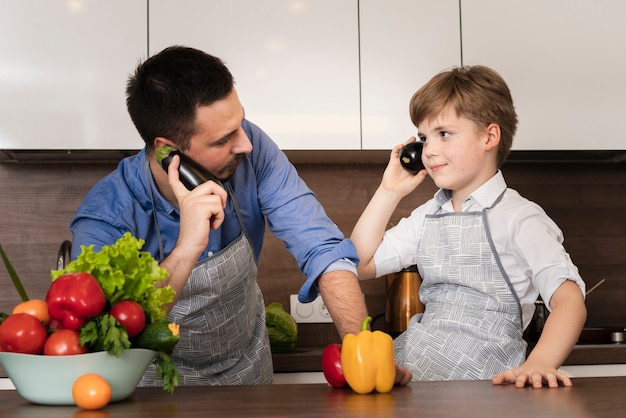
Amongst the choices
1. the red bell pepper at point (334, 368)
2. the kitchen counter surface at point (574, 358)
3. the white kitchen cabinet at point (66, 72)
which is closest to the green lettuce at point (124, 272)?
the red bell pepper at point (334, 368)

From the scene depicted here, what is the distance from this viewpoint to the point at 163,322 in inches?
45.8

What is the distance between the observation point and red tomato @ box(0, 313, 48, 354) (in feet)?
3.56

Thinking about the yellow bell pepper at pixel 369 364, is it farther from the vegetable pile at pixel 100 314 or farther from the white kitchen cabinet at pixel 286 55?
the white kitchen cabinet at pixel 286 55

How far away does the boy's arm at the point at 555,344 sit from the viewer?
133 centimetres

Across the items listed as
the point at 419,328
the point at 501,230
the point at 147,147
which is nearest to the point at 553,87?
the point at 501,230

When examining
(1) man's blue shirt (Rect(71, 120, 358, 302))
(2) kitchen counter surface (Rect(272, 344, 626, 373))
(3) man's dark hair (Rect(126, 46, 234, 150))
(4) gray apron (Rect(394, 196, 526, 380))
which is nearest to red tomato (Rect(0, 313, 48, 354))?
(1) man's blue shirt (Rect(71, 120, 358, 302))

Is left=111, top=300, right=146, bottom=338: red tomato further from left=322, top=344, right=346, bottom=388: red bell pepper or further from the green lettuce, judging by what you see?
left=322, top=344, right=346, bottom=388: red bell pepper

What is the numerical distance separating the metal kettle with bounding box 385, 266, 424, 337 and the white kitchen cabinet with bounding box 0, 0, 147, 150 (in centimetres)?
92

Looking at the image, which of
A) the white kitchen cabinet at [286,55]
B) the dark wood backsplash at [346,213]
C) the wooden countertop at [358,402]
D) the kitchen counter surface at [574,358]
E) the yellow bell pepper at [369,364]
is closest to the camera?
the wooden countertop at [358,402]

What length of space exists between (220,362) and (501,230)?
2.35 ft

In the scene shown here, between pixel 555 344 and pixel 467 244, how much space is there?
41 cm

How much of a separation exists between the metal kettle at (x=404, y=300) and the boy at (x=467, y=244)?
0.62 m

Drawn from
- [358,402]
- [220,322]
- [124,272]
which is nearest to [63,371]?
[124,272]

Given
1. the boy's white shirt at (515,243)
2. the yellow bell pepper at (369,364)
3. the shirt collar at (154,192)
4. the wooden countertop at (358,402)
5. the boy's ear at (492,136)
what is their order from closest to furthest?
1. the wooden countertop at (358,402)
2. the yellow bell pepper at (369,364)
3. the boy's white shirt at (515,243)
4. the shirt collar at (154,192)
5. the boy's ear at (492,136)
